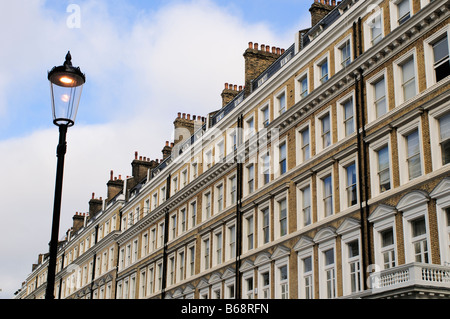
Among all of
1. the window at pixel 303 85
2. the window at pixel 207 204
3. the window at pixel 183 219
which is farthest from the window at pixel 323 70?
the window at pixel 183 219

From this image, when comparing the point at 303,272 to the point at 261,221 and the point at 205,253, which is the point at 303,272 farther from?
the point at 205,253

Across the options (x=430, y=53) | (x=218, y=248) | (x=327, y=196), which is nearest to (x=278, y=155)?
(x=327, y=196)

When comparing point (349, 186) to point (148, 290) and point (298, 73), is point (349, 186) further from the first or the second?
point (148, 290)

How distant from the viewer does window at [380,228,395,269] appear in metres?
27.0

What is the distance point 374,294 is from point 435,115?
23.7ft

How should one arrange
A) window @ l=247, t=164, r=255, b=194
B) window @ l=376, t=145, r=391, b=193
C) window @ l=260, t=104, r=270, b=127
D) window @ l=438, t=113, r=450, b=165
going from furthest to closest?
window @ l=247, t=164, r=255, b=194 < window @ l=260, t=104, r=270, b=127 < window @ l=376, t=145, r=391, b=193 < window @ l=438, t=113, r=450, b=165

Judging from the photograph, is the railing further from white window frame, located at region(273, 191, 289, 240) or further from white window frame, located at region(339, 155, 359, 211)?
white window frame, located at region(273, 191, 289, 240)

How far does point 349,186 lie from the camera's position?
30688 mm

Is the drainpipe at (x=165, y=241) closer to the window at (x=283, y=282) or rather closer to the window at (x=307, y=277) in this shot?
the window at (x=283, y=282)

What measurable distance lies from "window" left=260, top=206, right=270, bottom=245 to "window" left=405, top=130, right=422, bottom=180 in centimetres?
1207

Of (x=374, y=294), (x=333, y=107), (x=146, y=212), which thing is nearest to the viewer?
(x=374, y=294)

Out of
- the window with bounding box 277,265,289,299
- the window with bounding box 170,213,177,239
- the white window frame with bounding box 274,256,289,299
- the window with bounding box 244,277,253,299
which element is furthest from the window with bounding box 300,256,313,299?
the window with bounding box 170,213,177,239

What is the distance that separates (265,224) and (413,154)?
42.4 feet
